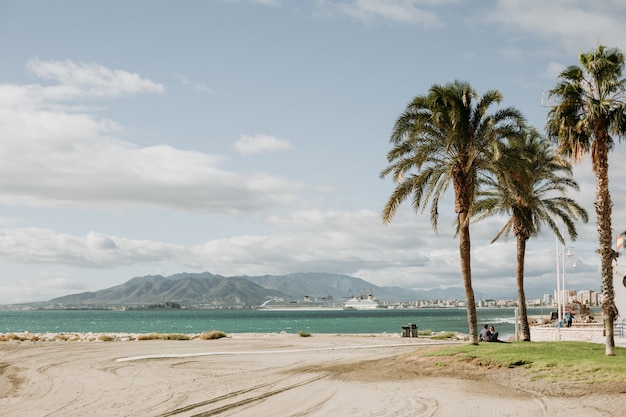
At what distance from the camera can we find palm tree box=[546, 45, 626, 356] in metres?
22.7

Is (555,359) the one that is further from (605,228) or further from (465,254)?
(465,254)

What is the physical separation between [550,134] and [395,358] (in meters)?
11.2

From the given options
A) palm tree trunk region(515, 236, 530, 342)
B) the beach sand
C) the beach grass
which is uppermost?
palm tree trunk region(515, 236, 530, 342)

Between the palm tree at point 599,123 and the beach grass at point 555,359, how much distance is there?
1.77 metres

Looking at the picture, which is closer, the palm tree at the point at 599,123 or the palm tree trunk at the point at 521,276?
the palm tree at the point at 599,123

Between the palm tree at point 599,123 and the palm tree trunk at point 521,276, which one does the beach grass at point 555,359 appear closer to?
the palm tree at point 599,123

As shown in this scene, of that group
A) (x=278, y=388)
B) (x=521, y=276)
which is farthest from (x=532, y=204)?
(x=278, y=388)

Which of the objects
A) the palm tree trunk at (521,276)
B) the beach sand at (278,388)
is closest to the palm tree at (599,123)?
the beach sand at (278,388)

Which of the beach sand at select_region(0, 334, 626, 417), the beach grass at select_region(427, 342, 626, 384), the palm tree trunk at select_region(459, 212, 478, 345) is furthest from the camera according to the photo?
the palm tree trunk at select_region(459, 212, 478, 345)

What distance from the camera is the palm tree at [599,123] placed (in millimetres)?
22719

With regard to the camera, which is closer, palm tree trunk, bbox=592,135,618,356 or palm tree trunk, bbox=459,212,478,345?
palm tree trunk, bbox=592,135,618,356

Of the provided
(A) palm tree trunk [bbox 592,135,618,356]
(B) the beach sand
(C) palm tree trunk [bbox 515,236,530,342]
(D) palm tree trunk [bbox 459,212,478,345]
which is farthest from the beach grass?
(C) palm tree trunk [bbox 515,236,530,342]

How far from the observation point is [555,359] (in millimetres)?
20938

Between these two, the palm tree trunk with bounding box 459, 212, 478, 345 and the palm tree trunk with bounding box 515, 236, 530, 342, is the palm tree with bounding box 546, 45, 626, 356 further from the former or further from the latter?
the palm tree trunk with bounding box 515, 236, 530, 342
